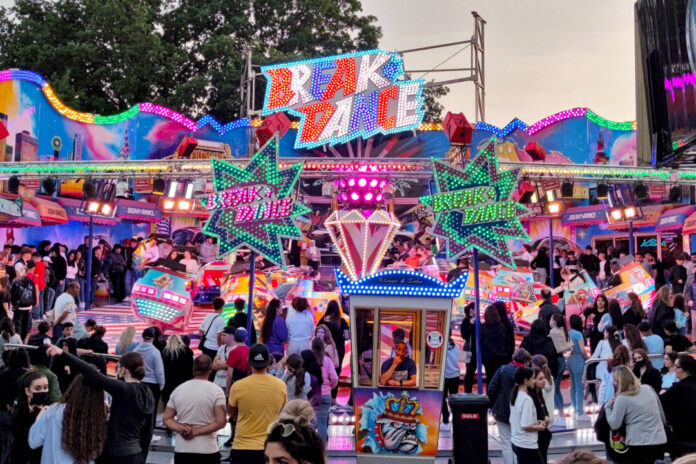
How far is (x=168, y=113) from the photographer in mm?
29391

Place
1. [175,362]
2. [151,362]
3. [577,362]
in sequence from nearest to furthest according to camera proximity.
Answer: [151,362], [175,362], [577,362]

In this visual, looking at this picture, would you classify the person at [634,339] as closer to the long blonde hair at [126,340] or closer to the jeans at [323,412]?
the jeans at [323,412]

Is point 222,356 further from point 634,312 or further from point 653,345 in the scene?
point 634,312

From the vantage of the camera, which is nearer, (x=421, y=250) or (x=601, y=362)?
(x=601, y=362)

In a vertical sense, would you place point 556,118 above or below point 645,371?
above

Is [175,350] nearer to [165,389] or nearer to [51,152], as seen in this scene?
[165,389]

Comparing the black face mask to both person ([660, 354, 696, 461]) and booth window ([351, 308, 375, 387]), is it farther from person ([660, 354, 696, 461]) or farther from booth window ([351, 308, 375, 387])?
person ([660, 354, 696, 461])

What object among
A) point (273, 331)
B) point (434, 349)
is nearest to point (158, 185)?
point (273, 331)

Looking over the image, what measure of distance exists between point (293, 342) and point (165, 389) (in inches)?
73.2

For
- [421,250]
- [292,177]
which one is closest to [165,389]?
[292,177]

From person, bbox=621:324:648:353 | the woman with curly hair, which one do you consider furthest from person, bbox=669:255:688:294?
the woman with curly hair

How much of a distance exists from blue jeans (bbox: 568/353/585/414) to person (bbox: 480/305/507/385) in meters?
0.95

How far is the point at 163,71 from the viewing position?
3803cm

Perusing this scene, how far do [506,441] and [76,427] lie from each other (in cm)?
520
